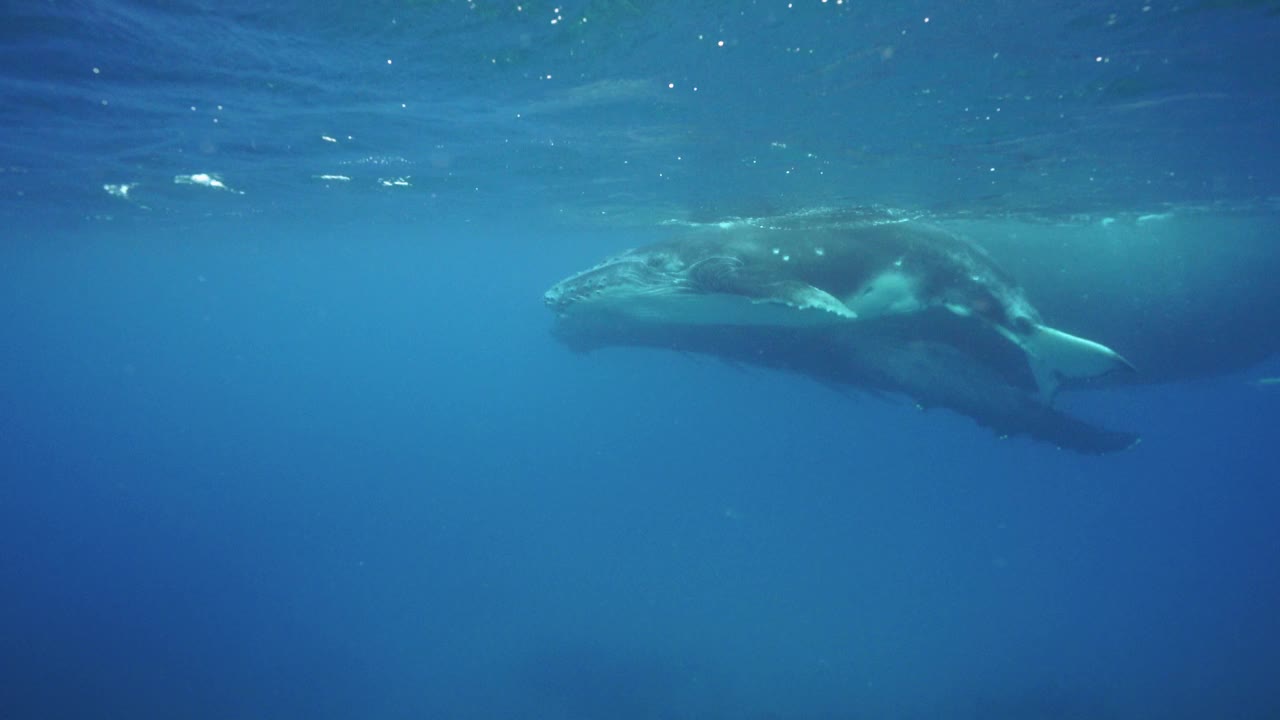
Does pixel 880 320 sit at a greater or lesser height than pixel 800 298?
lesser

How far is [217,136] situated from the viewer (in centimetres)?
1472

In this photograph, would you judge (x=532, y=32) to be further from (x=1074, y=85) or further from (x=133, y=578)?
(x=133, y=578)

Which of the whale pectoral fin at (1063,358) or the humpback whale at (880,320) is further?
the humpback whale at (880,320)

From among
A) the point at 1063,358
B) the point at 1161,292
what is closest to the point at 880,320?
the point at 1063,358

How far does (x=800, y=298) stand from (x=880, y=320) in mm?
2373

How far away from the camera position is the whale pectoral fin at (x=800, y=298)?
7992mm

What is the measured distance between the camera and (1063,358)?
29.4ft

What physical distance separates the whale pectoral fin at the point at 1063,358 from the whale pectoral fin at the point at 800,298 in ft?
9.38

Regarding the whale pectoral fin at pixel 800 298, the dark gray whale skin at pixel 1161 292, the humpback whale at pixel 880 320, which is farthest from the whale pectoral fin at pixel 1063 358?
the dark gray whale skin at pixel 1161 292

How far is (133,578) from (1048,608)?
139 feet

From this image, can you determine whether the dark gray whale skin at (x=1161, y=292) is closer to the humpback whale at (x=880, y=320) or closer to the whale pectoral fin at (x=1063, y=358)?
the humpback whale at (x=880, y=320)

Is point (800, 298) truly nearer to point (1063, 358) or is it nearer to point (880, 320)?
point (880, 320)

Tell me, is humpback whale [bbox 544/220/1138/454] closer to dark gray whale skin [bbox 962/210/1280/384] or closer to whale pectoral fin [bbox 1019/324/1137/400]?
whale pectoral fin [bbox 1019/324/1137/400]

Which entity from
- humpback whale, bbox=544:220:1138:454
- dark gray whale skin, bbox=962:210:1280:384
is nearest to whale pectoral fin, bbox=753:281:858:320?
humpback whale, bbox=544:220:1138:454
